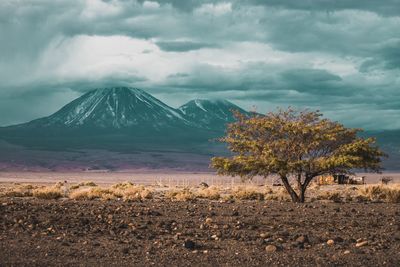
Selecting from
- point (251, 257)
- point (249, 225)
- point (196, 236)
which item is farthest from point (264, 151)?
point (251, 257)

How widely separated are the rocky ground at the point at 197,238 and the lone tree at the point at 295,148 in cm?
648

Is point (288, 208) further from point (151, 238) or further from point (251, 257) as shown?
point (251, 257)

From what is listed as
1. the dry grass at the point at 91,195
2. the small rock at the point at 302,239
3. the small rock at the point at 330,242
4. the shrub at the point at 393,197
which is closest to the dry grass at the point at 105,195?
the dry grass at the point at 91,195

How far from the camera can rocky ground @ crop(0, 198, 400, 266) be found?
51.4 ft

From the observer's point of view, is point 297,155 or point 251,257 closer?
point 251,257

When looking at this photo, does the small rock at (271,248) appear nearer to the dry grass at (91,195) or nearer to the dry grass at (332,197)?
the dry grass at (332,197)

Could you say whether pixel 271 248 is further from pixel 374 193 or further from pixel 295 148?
pixel 374 193

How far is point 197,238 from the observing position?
759 inches

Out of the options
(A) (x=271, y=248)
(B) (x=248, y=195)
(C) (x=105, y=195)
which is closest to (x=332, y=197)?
(B) (x=248, y=195)

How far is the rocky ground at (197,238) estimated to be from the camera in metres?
15.7

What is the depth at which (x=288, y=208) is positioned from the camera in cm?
3123

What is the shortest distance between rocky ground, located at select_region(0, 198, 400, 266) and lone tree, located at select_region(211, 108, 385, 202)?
648cm

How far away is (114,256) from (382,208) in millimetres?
19546

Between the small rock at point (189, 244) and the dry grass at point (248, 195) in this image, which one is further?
the dry grass at point (248, 195)
